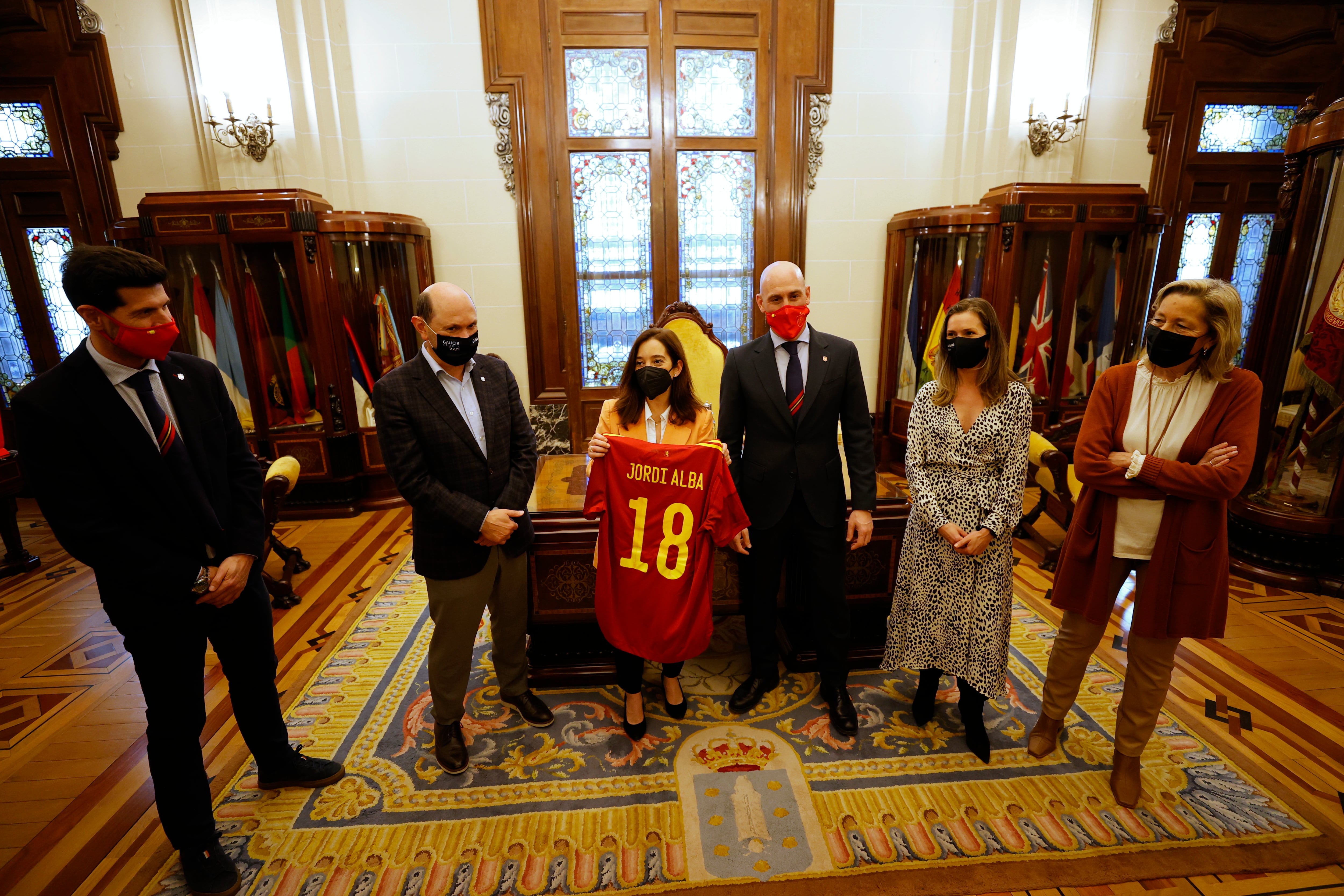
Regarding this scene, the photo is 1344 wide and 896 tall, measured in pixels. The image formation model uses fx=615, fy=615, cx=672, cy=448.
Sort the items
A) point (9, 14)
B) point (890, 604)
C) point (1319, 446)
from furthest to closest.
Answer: point (9, 14), point (1319, 446), point (890, 604)

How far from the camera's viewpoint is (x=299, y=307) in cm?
480

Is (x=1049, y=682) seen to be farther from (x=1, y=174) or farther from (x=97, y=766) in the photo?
(x=1, y=174)

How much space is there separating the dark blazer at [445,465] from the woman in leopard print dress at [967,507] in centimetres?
146

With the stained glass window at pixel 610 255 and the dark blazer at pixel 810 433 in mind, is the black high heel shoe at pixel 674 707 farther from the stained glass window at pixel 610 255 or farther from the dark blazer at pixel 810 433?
the stained glass window at pixel 610 255

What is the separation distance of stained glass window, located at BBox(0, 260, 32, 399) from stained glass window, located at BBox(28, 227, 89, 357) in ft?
0.78

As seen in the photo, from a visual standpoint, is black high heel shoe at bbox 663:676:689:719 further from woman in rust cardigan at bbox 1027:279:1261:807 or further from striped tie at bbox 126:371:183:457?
striped tie at bbox 126:371:183:457

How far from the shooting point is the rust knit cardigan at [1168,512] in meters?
1.83

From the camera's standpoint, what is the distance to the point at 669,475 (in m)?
2.23

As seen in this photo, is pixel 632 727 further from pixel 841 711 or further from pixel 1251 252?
pixel 1251 252

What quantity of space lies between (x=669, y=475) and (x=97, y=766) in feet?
8.28

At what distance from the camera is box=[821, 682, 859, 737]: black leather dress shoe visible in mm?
2432

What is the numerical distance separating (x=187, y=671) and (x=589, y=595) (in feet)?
4.64

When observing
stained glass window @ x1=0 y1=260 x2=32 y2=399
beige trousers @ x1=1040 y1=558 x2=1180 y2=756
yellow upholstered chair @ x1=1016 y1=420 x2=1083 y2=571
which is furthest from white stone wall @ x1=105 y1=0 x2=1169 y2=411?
beige trousers @ x1=1040 y1=558 x2=1180 y2=756

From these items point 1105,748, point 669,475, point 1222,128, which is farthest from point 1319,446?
point 669,475
